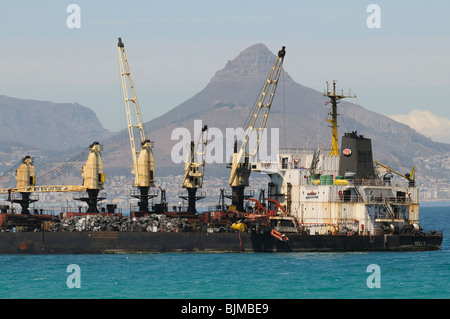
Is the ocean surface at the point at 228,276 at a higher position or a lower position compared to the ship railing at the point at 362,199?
lower

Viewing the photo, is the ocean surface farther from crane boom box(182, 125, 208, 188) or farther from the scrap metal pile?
crane boom box(182, 125, 208, 188)

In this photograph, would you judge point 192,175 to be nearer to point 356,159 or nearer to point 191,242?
point 191,242

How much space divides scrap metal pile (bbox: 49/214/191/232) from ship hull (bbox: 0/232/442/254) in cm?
175

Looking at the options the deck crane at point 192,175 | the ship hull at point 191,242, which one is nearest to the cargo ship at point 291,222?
the ship hull at point 191,242

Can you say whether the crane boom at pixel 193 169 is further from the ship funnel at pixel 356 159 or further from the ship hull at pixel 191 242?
the ship funnel at pixel 356 159

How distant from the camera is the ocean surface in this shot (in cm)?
6625

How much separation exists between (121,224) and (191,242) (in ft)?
29.4

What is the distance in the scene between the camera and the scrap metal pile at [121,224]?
97.3 m

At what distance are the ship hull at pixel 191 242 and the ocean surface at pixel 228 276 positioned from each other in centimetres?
167

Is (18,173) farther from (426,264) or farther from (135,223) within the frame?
(426,264)

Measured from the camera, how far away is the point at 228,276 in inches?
2963

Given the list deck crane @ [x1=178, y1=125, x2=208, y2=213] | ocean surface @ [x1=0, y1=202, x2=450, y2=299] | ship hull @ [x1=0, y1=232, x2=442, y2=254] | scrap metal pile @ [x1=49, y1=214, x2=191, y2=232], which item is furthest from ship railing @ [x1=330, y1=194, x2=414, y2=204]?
deck crane @ [x1=178, y1=125, x2=208, y2=213]
